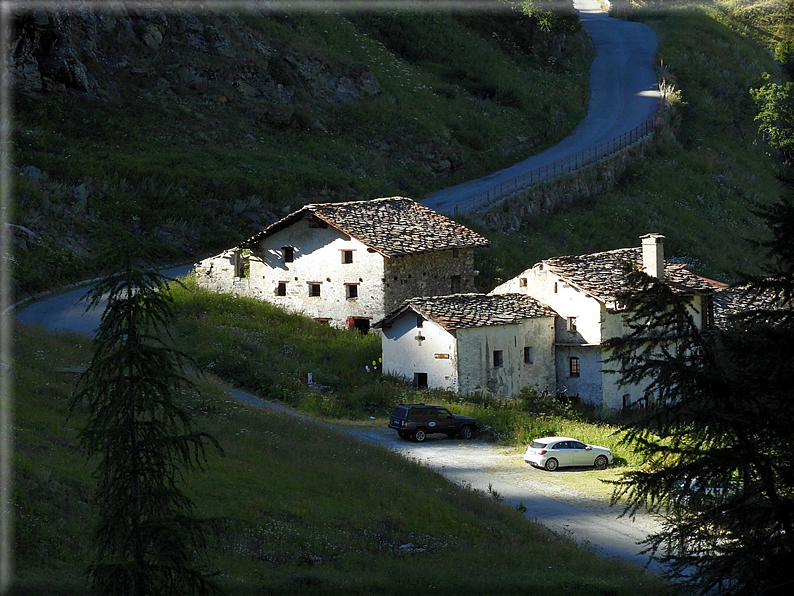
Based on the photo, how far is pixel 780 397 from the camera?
15797mm

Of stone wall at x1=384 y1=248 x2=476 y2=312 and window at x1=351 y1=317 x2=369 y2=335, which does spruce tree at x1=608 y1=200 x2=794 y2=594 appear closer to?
stone wall at x1=384 y1=248 x2=476 y2=312

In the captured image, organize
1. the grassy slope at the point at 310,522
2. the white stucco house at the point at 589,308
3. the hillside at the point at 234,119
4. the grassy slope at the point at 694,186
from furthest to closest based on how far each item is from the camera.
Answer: the grassy slope at the point at 694,186 → the hillside at the point at 234,119 → the white stucco house at the point at 589,308 → the grassy slope at the point at 310,522

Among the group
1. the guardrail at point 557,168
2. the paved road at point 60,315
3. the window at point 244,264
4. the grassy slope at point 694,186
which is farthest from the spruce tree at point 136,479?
the guardrail at point 557,168

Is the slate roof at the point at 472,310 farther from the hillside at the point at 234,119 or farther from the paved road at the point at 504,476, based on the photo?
the hillside at the point at 234,119

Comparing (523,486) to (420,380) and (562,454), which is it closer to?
(562,454)

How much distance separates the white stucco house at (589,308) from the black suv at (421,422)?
9665mm

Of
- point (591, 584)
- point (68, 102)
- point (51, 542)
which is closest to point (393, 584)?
point (591, 584)

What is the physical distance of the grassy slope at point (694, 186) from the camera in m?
69.9

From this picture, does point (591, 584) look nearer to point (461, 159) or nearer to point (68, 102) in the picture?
point (68, 102)

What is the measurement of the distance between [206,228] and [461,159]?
1030 inches

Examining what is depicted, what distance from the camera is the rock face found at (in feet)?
203

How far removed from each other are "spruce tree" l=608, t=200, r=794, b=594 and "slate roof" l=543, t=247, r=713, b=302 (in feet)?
92.9

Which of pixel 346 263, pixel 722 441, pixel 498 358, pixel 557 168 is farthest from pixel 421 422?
pixel 557 168

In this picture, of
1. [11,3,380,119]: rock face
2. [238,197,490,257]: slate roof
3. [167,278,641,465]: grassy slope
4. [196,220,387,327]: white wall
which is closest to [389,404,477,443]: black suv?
[167,278,641,465]: grassy slope
